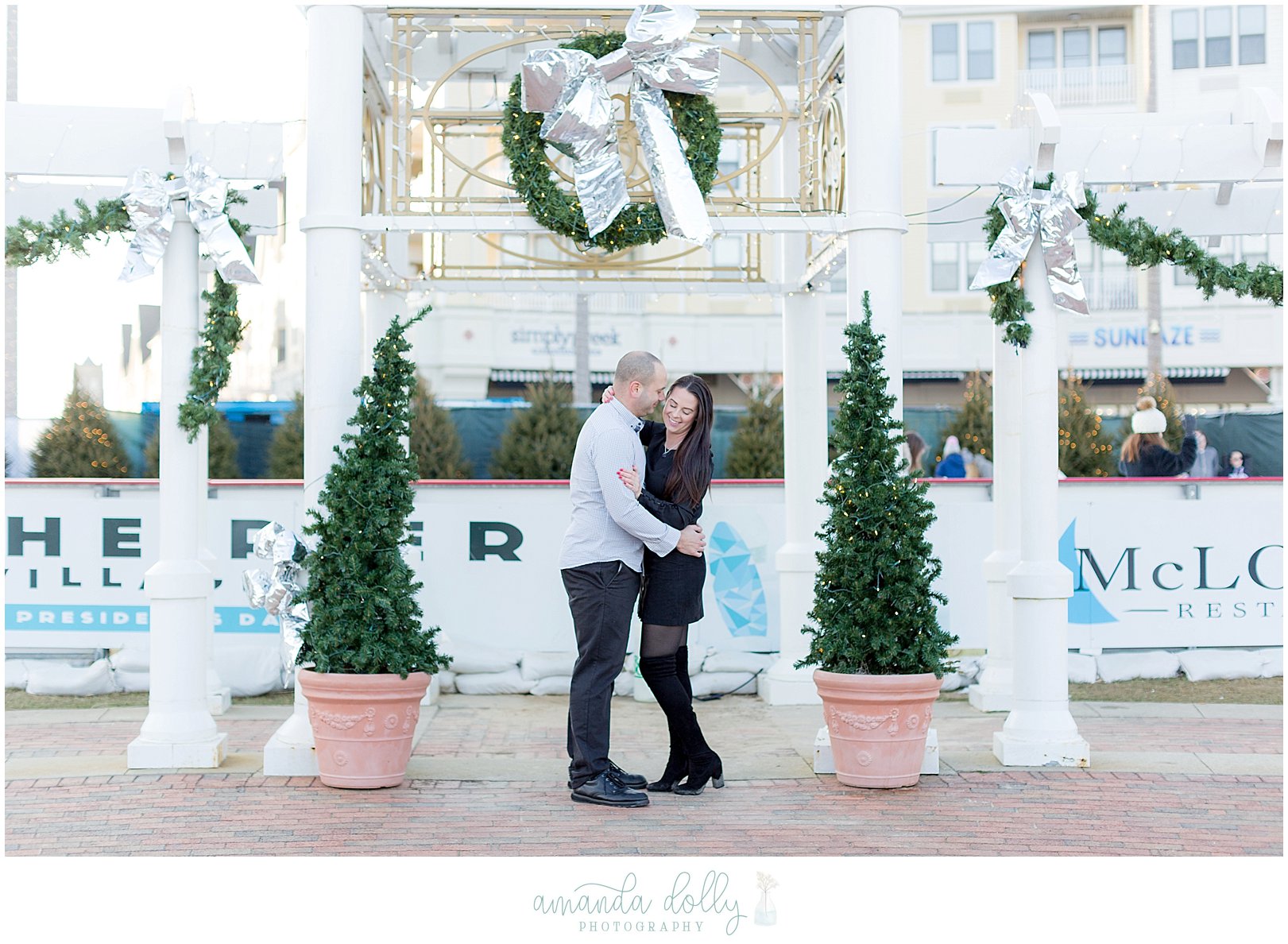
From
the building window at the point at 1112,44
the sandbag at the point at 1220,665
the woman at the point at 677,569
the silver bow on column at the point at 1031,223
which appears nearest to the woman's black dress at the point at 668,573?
the woman at the point at 677,569

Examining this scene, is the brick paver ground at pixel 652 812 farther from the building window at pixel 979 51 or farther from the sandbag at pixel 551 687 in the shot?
the building window at pixel 979 51

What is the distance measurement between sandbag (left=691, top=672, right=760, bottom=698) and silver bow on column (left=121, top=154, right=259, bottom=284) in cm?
372

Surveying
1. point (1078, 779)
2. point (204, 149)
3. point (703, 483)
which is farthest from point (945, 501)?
point (204, 149)

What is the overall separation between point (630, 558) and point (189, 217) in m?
2.68

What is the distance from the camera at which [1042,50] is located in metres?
28.2

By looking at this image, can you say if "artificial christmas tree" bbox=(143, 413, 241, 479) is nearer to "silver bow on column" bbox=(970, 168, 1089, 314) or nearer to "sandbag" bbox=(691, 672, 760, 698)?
"sandbag" bbox=(691, 672, 760, 698)

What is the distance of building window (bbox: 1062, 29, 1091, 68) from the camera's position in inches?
1110

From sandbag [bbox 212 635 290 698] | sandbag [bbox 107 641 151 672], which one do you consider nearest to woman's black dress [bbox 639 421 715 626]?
sandbag [bbox 212 635 290 698]

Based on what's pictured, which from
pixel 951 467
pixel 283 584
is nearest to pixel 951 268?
pixel 951 467

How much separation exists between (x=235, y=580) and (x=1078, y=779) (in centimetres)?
566

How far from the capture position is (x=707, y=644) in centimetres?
873

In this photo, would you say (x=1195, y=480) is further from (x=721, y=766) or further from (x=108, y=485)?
(x=108, y=485)

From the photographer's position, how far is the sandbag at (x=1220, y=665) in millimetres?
8586
